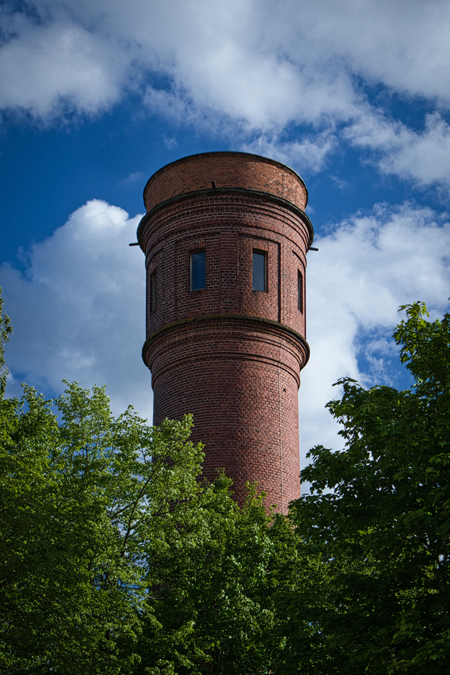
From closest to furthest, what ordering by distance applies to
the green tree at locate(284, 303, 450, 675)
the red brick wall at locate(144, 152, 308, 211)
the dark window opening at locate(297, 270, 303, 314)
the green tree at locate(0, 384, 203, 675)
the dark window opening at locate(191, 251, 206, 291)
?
the green tree at locate(284, 303, 450, 675) < the green tree at locate(0, 384, 203, 675) < the dark window opening at locate(191, 251, 206, 291) < the red brick wall at locate(144, 152, 308, 211) < the dark window opening at locate(297, 270, 303, 314)

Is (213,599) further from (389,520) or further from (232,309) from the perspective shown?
(232,309)

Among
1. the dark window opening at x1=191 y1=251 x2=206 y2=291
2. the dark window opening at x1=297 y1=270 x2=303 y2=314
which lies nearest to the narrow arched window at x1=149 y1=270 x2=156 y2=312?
the dark window opening at x1=191 y1=251 x2=206 y2=291

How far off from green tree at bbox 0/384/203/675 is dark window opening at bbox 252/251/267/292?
8.69 m

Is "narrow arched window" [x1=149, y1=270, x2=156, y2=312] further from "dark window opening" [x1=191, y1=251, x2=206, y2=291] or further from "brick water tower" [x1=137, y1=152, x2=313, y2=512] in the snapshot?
"dark window opening" [x1=191, y1=251, x2=206, y2=291]

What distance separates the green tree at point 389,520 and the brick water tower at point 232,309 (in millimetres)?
10293

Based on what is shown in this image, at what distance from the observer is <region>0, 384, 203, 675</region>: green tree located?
14.3 m

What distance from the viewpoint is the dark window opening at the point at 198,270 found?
27061mm

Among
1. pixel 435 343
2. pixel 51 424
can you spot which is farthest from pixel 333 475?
pixel 51 424

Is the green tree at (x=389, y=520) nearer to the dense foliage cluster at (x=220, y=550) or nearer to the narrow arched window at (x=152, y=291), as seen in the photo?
the dense foliage cluster at (x=220, y=550)

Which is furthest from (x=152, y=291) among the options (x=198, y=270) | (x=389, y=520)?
(x=389, y=520)

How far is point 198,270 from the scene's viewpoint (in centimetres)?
2731

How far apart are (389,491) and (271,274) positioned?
14708 millimetres

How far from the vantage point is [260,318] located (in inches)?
1038

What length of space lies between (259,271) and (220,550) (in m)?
11.4
